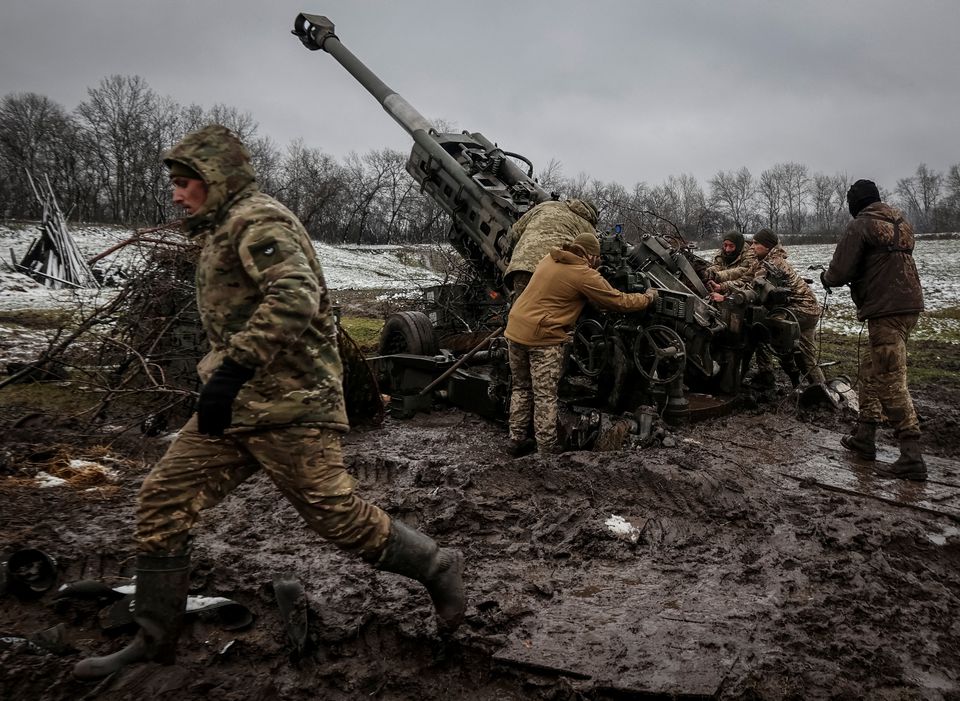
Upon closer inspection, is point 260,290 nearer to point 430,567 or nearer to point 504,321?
point 430,567

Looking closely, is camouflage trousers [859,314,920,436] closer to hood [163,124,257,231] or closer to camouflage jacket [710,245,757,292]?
camouflage jacket [710,245,757,292]

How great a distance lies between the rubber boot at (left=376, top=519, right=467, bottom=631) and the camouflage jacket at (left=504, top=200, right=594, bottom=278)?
3720 mm

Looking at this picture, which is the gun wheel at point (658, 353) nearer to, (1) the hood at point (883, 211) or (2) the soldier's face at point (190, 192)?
(1) the hood at point (883, 211)

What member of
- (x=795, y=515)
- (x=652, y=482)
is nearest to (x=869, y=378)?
(x=795, y=515)

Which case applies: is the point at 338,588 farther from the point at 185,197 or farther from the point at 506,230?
the point at 506,230

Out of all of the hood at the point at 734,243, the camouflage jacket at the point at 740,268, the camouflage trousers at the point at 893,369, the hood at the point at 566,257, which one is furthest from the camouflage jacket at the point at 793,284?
the hood at the point at 566,257

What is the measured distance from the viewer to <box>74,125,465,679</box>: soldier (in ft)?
7.80

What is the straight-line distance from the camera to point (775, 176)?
77.2 meters

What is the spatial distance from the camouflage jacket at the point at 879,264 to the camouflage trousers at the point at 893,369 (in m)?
0.11

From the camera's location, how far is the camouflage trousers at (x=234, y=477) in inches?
95.9

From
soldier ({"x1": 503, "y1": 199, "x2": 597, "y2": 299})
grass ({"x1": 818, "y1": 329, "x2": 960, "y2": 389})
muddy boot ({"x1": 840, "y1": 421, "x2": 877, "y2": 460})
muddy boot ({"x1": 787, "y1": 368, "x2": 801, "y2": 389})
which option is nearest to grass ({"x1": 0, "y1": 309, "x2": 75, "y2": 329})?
soldier ({"x1": 503, "y1": 199, "x2": 597, "y2": 299})

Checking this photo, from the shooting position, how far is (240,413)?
2.40 meters

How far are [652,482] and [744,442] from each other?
1650 millimetres

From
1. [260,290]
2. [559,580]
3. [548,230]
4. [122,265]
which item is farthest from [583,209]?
[122,265]
